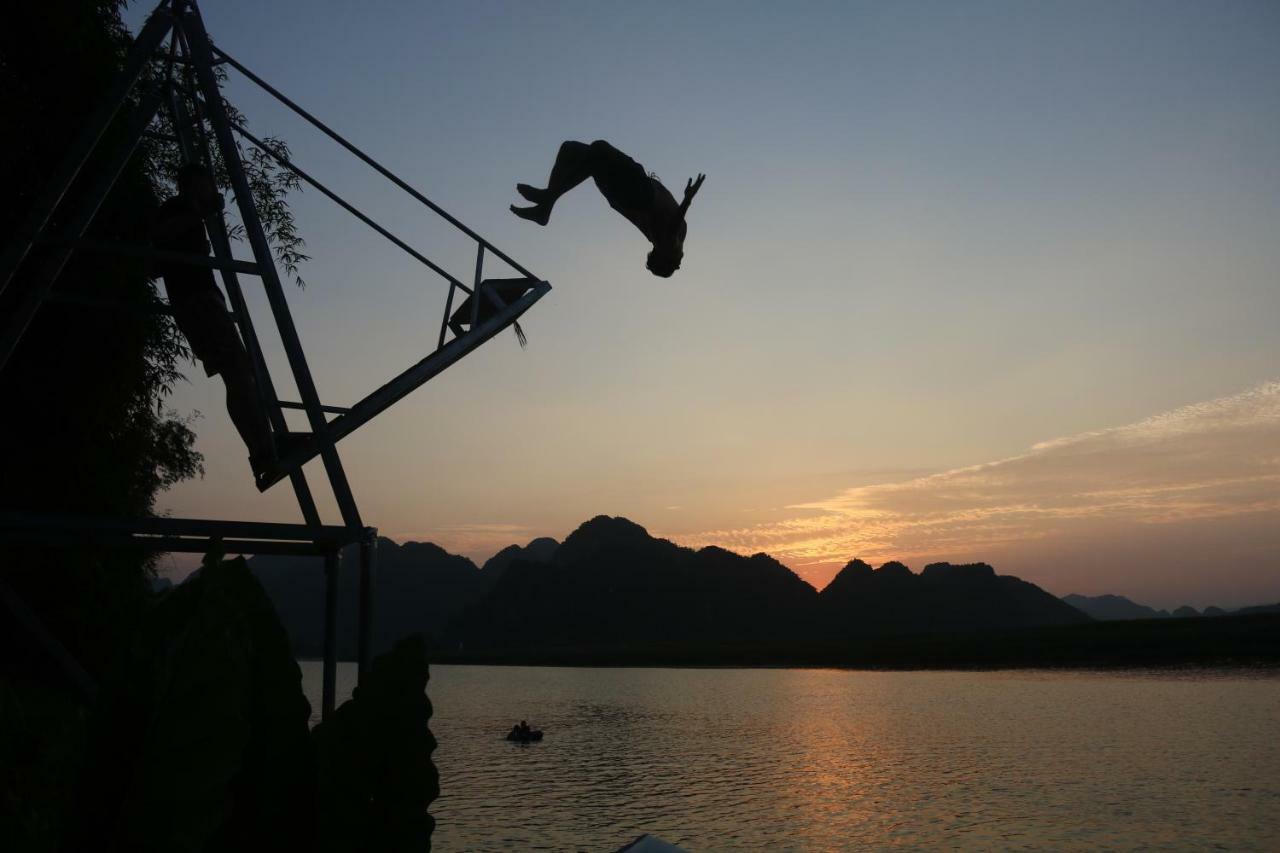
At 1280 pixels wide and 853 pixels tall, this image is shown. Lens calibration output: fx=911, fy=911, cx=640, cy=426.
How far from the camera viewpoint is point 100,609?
14.8 m

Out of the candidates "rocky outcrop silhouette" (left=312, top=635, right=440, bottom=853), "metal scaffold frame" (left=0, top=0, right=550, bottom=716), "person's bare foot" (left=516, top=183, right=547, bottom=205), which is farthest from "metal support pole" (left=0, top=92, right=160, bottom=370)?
"rocky outcrop silhouette" (left=312, top=635, right=440, bottom=853)

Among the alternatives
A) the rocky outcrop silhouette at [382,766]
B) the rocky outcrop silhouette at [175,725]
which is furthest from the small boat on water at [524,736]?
the rocky outcrop silhouette at [175,725]

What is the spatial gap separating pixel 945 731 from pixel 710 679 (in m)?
110

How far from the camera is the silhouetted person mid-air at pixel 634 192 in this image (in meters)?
6.20

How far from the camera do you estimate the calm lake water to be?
42.6 meters

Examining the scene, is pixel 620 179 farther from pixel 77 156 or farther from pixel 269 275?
pixel 77 156

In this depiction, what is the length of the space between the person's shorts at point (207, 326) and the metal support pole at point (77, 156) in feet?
3.85

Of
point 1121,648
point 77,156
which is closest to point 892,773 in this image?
point 77,156

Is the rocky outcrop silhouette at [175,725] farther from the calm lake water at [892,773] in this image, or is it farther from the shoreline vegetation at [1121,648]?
the shoreline vegetation at [1121,648]

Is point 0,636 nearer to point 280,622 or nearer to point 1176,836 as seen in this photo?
point 280,622

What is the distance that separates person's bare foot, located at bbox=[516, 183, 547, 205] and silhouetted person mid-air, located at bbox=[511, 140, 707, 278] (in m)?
0.18

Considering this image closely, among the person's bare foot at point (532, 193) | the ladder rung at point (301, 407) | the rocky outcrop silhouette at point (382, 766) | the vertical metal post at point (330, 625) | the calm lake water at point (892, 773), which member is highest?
the person's bare foot at point (532, 193)

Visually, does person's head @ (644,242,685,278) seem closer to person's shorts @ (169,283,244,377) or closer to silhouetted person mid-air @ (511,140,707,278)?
silhouetted person mid-air @ (511,140,707,278)

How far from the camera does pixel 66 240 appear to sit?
7.92 metres
